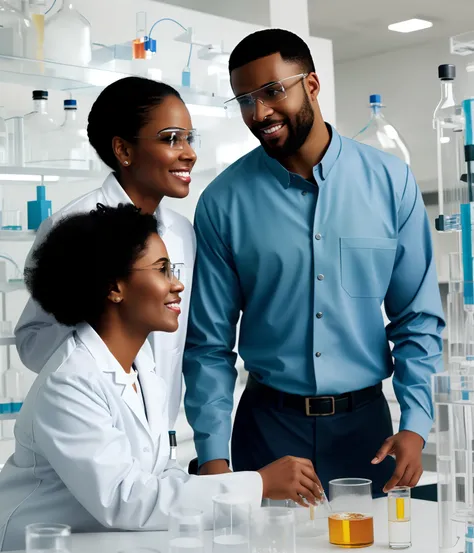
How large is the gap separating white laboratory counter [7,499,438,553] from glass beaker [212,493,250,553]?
5.0 inches

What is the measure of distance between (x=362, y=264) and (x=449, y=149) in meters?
0.32

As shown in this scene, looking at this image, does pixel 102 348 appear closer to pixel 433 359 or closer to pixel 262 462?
pixel 262 462

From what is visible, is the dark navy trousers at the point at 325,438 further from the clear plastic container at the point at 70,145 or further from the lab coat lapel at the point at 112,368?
the clear plastic container at the point at 70,145

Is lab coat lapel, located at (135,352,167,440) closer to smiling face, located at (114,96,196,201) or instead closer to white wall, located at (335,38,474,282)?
smiling face, located at (114,96,196,201)

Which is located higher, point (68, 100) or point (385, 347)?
point (68, 100)

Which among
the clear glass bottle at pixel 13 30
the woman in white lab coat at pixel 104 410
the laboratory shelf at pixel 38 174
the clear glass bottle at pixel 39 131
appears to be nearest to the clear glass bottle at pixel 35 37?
the clear glass bottle at pixel 13 30

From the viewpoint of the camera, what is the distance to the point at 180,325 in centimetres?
205

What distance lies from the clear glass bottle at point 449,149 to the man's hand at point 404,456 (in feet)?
1.41

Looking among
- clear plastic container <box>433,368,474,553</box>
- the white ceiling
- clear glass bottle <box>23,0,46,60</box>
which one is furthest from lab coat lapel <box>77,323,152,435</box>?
the white ceiling

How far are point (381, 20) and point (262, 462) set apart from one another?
427 centimetres

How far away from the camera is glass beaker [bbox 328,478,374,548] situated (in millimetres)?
1424

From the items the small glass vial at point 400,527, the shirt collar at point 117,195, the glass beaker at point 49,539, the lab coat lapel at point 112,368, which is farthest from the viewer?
the shirt collar at point 117,195

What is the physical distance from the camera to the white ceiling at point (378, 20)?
17.6ft

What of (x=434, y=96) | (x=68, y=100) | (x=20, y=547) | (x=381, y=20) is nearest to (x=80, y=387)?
(x=20, y=547)
